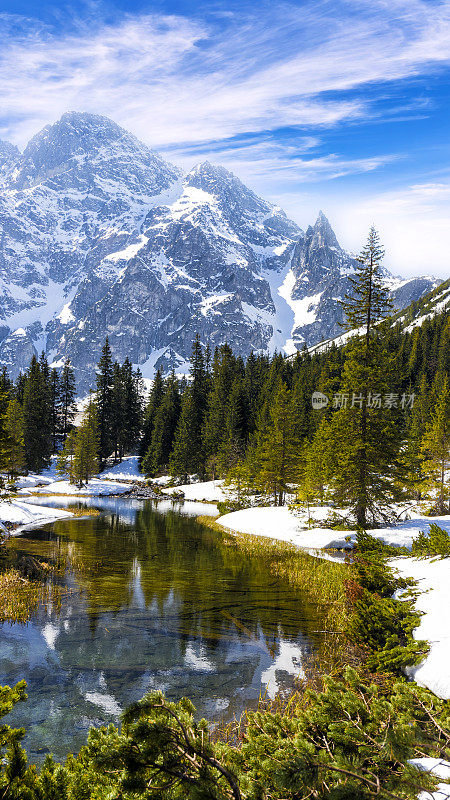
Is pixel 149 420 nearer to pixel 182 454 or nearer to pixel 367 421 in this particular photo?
pixel 182 454

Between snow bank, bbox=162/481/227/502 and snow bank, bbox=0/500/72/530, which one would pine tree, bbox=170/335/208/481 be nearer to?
snow bank, bbox=162/481/227/502

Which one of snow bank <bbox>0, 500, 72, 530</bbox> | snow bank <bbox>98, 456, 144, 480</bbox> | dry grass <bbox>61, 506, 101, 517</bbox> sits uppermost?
snow bank <bbox>0, 500, 72, 530</bbox>

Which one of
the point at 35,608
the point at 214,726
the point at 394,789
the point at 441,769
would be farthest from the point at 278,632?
the point at 394,789

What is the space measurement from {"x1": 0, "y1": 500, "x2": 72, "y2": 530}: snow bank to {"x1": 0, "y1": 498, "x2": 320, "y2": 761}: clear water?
33.6 feet

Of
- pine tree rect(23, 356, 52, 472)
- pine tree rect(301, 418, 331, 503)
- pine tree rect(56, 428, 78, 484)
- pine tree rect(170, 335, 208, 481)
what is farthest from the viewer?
pine tree rect(23, 356, 52, 472)

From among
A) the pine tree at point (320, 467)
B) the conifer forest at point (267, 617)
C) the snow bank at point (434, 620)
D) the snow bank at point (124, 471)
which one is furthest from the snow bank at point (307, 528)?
the snow bank at point (124, 471)

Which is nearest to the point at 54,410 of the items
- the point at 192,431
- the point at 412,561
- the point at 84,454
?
the point at 84,454

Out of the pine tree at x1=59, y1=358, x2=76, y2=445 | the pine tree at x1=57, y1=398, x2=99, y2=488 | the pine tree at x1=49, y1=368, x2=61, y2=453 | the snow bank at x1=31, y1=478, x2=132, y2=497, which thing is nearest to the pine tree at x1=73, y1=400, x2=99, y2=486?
the pine tree at x1=57, y1=398, x2=99, y2=488

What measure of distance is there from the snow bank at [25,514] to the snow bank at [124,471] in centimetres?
3645

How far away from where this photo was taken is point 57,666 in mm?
10844

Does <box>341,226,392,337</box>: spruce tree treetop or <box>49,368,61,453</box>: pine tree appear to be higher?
<box>341,226,392,337</box>: spruce tree treetop

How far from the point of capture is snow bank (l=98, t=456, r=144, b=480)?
73438mm

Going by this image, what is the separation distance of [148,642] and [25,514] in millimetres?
24446

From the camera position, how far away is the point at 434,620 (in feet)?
32.9
